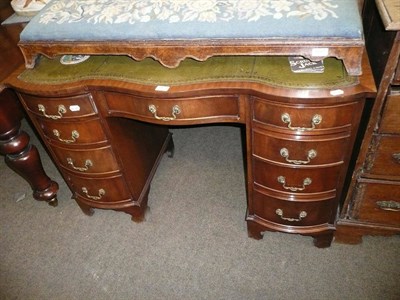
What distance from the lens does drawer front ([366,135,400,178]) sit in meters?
1.08

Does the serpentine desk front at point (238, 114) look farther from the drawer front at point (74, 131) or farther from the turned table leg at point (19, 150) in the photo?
the turned table leg at point (19, 150)

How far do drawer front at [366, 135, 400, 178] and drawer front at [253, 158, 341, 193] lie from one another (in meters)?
0.13

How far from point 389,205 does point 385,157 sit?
0.25 metres

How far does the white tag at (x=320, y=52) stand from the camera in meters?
0.94

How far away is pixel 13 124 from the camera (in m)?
1.41

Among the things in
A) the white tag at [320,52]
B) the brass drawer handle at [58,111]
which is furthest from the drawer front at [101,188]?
the white tag at [320,52]

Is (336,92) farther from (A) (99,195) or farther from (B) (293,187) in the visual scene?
(A) (99,195)

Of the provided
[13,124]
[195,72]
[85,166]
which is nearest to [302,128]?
[195,72]

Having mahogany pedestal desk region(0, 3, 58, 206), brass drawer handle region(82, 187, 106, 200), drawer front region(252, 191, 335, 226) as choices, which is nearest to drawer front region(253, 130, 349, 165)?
drawer front region(252, 191, 335, 226)

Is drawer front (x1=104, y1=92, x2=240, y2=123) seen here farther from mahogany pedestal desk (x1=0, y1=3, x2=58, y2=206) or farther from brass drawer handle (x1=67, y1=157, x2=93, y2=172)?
mahogany pedestal desk (x1=0, y1=3, x2=58, y2=206)

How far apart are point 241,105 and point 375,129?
1.44 ft

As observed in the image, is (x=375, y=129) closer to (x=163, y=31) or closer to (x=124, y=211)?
(x=163, y=31)

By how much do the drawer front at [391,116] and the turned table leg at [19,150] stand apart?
54.7 inches

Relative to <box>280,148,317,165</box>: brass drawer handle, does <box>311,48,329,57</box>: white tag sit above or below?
above
